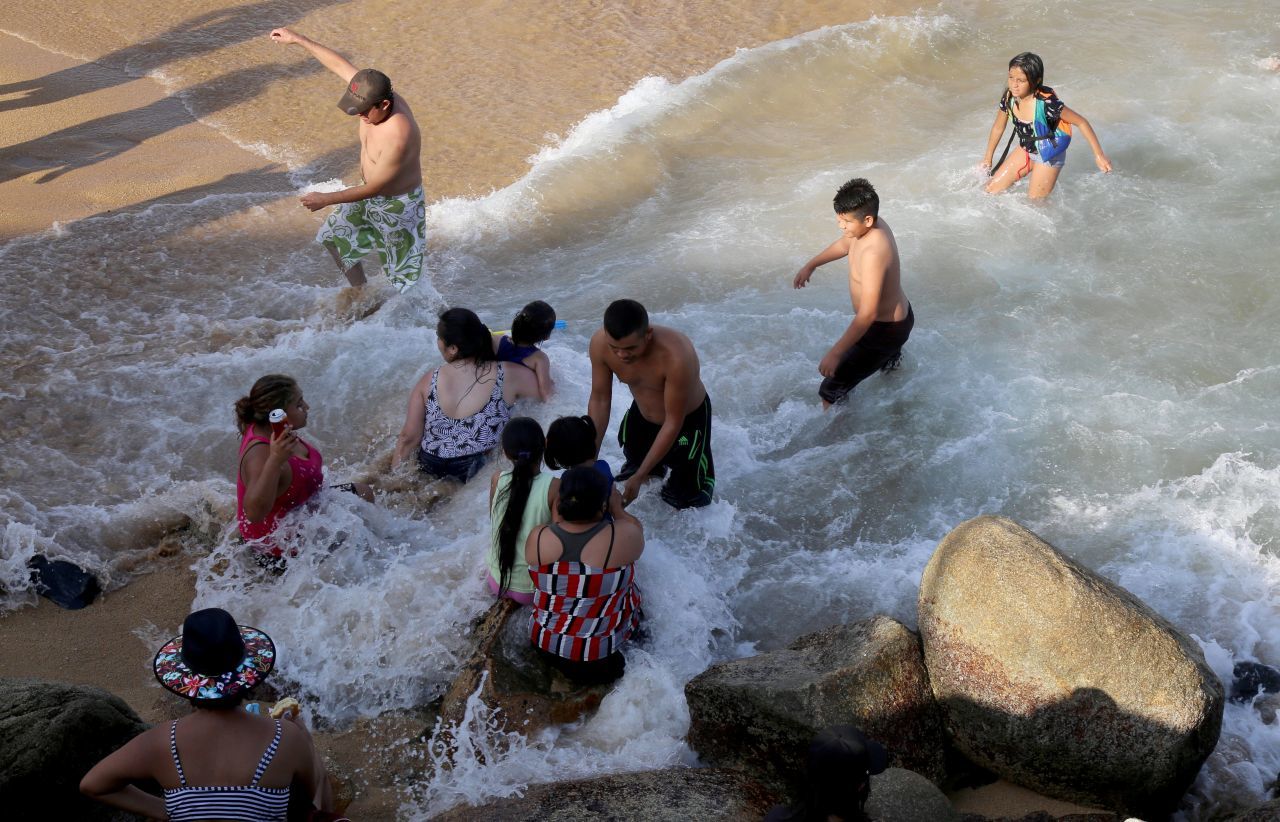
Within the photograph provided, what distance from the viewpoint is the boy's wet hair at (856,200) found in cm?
529

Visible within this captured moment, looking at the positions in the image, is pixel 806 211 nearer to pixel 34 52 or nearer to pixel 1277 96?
pixel 1277 96

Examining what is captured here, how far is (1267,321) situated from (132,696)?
279 inches

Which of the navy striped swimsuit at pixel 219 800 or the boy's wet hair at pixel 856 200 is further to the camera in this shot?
the boy's wet hair at pixel 856 200

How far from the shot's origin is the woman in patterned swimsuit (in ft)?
16.7

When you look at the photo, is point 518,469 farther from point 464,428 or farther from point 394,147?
point 394,147

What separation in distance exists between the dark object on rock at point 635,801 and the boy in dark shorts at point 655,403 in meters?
1.22

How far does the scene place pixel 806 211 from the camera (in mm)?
8273

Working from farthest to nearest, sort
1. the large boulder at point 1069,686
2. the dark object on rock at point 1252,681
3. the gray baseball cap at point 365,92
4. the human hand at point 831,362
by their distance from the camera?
the gray baseball cap at point 365,92
the human hand at point 831,362
the dark object on rock at point 1252,681
the large boulder at point 1069,686

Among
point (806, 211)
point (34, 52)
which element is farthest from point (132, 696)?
point (34, 52)

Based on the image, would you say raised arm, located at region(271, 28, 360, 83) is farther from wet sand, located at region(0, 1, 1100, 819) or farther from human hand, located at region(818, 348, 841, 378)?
human hand, located at region(818, 348, 841, 378)

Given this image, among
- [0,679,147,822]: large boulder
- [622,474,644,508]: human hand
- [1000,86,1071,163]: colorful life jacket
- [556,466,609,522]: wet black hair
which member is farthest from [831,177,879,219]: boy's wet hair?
[0,679,147,822]: large boulder

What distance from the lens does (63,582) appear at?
468cm

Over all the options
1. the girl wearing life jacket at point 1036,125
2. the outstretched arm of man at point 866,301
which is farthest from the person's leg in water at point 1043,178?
the outstretched arm of man at point 866,301

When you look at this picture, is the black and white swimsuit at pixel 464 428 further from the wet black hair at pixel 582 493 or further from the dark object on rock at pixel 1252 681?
the dark object on rock at pixel 1252 681
